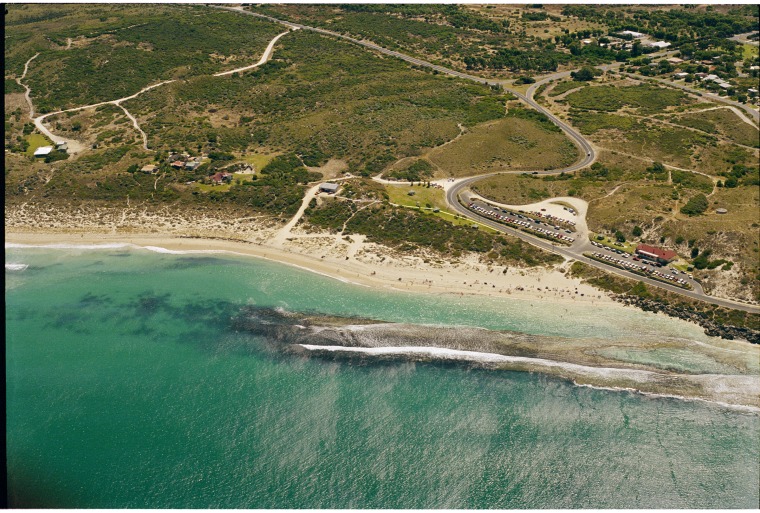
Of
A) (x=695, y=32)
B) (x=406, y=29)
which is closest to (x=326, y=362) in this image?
(x=406, y=29)

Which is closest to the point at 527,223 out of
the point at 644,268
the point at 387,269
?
the point at 644,268

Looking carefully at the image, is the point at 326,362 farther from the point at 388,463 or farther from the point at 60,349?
the point at 60,349

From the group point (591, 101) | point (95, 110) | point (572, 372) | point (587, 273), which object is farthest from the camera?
point (591, 101)

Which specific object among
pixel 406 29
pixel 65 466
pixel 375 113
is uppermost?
pixel 406 29

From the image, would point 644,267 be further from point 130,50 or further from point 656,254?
point 130,50

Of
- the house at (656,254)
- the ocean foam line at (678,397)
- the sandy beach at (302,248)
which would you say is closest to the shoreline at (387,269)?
the sandy beach at (302,248)

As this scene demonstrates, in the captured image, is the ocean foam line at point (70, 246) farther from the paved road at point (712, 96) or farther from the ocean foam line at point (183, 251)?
the paved road at point (712, 96)
